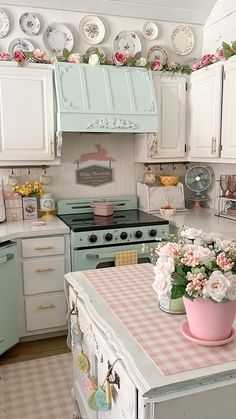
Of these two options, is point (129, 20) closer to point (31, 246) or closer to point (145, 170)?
point (145, 170)

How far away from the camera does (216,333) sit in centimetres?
119

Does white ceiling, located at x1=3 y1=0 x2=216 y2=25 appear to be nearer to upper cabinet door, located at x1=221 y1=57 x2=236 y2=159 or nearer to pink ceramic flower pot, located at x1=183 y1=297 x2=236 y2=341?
upper cabinet door, located at x1=221 y1=57 x2=236 y2=159

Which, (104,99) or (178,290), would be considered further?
(104,99)

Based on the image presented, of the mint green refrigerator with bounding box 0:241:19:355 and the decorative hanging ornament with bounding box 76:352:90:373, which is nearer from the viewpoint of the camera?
the decorative hanging ornament with bounding box 76:352:90:373

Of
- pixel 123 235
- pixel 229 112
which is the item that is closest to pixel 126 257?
pixel 123 235

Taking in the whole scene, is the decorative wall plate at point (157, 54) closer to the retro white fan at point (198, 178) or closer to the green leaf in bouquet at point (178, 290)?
the retro white fan at point (198, 178)

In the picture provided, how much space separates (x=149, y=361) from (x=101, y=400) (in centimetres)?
37

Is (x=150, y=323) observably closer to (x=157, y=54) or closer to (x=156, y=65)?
(x=156, y=65)

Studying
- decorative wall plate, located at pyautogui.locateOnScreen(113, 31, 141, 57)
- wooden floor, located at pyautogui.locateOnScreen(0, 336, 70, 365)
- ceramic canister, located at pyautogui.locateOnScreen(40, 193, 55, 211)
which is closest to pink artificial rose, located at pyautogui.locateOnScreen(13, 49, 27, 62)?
decorative wall plate, located at pyautogui.locateOnScreen(113, 31, 141, 57)

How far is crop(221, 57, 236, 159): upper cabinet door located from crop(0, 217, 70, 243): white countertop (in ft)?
4.75

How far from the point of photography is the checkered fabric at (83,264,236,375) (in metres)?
1.11

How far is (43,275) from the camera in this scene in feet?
9.93

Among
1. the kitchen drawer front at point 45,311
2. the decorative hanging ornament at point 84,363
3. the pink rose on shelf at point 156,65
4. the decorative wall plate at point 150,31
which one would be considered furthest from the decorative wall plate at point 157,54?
the decorative hanging ornament at point 84,363

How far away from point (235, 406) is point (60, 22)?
10.7ft
